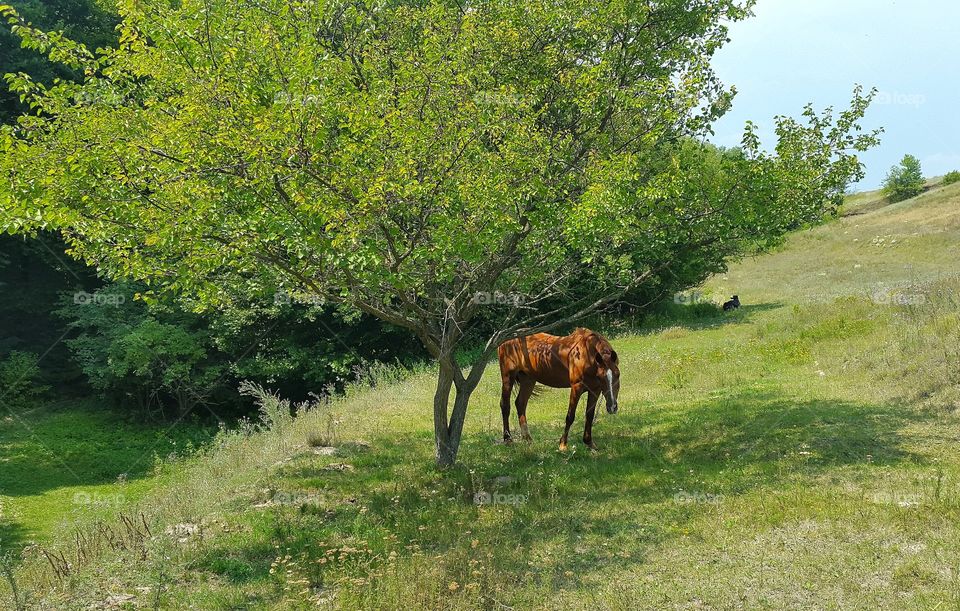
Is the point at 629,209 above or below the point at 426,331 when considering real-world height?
above

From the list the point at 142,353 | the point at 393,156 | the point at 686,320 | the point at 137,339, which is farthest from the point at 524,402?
the point at 686,320

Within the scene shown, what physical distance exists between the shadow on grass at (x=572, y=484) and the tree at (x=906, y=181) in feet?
300

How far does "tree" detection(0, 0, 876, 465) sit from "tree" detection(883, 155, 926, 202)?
9291cm

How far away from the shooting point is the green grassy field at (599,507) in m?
7.73

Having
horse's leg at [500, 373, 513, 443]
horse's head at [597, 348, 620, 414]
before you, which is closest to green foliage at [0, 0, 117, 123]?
horse's leg at [500, 373, 513, 443]

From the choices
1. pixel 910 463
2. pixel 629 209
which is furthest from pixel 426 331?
pixel 910 463

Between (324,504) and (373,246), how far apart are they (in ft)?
15.8

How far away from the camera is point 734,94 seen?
1491cm

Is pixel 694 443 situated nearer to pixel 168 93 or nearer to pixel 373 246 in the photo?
pixel 373 246

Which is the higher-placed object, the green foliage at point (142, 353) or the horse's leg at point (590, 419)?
the green foliage at point (142, 353)

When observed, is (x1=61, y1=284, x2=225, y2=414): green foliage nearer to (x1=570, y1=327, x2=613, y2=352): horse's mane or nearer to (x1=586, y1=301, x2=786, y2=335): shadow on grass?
(x1=586, y1=301, x2=786, y2=335): shadow on grass
